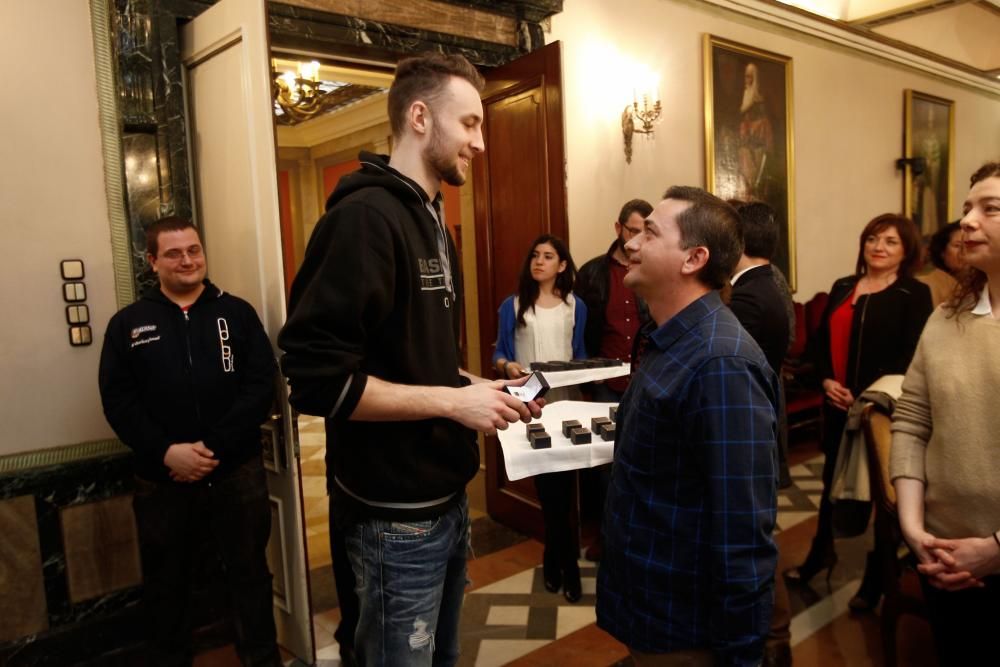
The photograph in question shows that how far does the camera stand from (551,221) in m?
3.94

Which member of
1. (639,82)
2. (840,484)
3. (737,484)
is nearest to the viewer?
(737,484)

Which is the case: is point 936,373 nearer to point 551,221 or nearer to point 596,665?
point 596,665

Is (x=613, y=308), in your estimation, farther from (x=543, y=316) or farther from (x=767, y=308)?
(x=767, y=308)

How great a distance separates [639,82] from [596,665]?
368 cm

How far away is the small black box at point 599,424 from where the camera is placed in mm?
2398

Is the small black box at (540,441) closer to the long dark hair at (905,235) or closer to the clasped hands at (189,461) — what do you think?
the clasped hands at (189,461)

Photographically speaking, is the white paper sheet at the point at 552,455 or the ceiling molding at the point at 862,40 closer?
the white paper sheet at the point at 552,455

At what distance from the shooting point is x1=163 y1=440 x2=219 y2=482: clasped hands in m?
2.61

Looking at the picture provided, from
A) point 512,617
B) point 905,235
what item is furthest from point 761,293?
point 512,617

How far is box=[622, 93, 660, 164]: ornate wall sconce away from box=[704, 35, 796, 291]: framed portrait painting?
0.79 m

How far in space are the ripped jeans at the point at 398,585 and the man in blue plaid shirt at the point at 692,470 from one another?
0.43 metres

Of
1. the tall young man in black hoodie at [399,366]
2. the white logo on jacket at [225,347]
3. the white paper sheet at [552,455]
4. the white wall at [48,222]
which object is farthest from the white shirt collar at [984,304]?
the white wall at [48,222]

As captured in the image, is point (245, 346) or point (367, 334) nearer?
point (367, 334)

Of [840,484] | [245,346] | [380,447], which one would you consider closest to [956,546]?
[840,484]
